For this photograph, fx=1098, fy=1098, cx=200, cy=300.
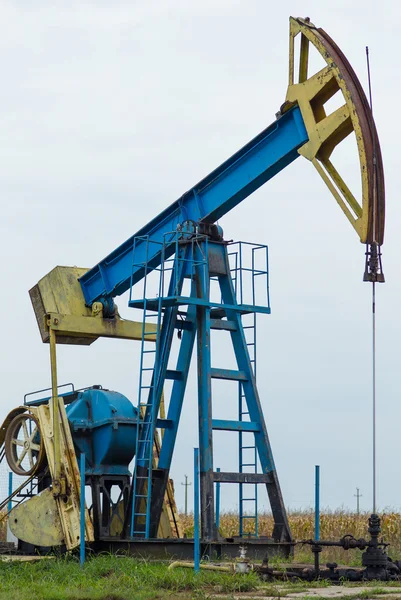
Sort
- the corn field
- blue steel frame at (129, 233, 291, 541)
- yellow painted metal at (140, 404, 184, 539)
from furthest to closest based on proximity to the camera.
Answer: the corn field → yellow painted metal at (140, 404, 184, 539) → blue steel frame at (129, 233, 291, 541)

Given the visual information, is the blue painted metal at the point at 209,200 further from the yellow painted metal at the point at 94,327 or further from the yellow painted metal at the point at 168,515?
the yellow painted metal at the point at 168,515

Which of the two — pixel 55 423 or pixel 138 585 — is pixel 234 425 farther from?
pixel 138 585

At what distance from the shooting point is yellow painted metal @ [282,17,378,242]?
37.0 feet

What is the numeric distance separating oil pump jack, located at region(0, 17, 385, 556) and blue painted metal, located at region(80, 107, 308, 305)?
0.02 m

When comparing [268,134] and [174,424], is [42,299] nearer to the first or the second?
[174,424]

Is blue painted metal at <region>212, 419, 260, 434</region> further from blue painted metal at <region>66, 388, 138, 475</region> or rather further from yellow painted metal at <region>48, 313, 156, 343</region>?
yellow painted metal at <region>48, 313, 156, 343</region>

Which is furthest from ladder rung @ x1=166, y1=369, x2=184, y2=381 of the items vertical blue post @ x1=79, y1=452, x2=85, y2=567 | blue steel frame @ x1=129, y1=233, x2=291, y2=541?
vertical blue post @ x1=79, y1=452, x2=85, y2=567

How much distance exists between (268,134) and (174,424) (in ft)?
11.6

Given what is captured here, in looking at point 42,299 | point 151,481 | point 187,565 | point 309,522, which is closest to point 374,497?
point 187,565

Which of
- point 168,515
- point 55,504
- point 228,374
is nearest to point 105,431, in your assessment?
point 55,504

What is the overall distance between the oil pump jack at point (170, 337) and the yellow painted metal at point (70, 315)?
0.02m

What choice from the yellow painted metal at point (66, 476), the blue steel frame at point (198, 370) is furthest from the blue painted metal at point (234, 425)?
the yellow painted metal at point (66, 476)

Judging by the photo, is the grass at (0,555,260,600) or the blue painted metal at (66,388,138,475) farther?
the blue painted metal at (66,388,138,475)

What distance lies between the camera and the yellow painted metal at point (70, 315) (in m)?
13.5
